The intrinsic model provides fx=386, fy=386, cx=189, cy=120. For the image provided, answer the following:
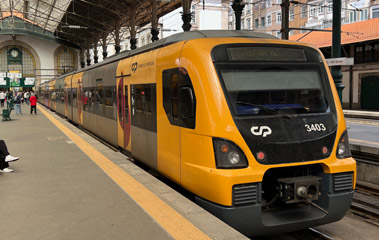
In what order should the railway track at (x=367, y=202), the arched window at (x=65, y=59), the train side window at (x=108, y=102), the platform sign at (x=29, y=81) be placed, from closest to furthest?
the railway track at (x=367, y=202)
the train side window at (x=108, y=102)
the platform sign at (x=29, y=81)
the arched window at (x=65, y=59)

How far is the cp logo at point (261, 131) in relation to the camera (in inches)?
177

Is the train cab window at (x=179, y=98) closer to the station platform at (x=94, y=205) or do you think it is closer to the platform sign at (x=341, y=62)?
the station platform at (x=94, y=205)

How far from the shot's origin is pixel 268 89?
15.9ft

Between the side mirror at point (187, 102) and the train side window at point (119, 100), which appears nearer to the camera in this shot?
the side mirror at point (187, 102)

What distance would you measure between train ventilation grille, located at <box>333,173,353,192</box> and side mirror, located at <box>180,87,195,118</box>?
1949mm

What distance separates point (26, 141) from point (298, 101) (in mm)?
9183

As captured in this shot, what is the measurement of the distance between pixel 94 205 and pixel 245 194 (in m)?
1.98

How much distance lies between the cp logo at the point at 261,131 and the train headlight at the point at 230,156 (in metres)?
0.30

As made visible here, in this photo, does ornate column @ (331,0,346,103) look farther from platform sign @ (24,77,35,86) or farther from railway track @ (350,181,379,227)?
platform sign @ (24,77,35,86)

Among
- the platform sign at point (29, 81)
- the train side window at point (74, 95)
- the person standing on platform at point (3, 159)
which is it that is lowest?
the person standing on platform at point (3, 159)

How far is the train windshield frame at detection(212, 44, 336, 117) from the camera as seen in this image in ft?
15.5

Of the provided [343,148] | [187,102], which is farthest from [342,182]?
[187,102]

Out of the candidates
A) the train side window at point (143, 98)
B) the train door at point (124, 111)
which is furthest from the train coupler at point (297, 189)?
the train door at point (124, 111)

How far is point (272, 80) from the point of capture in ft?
16.1
